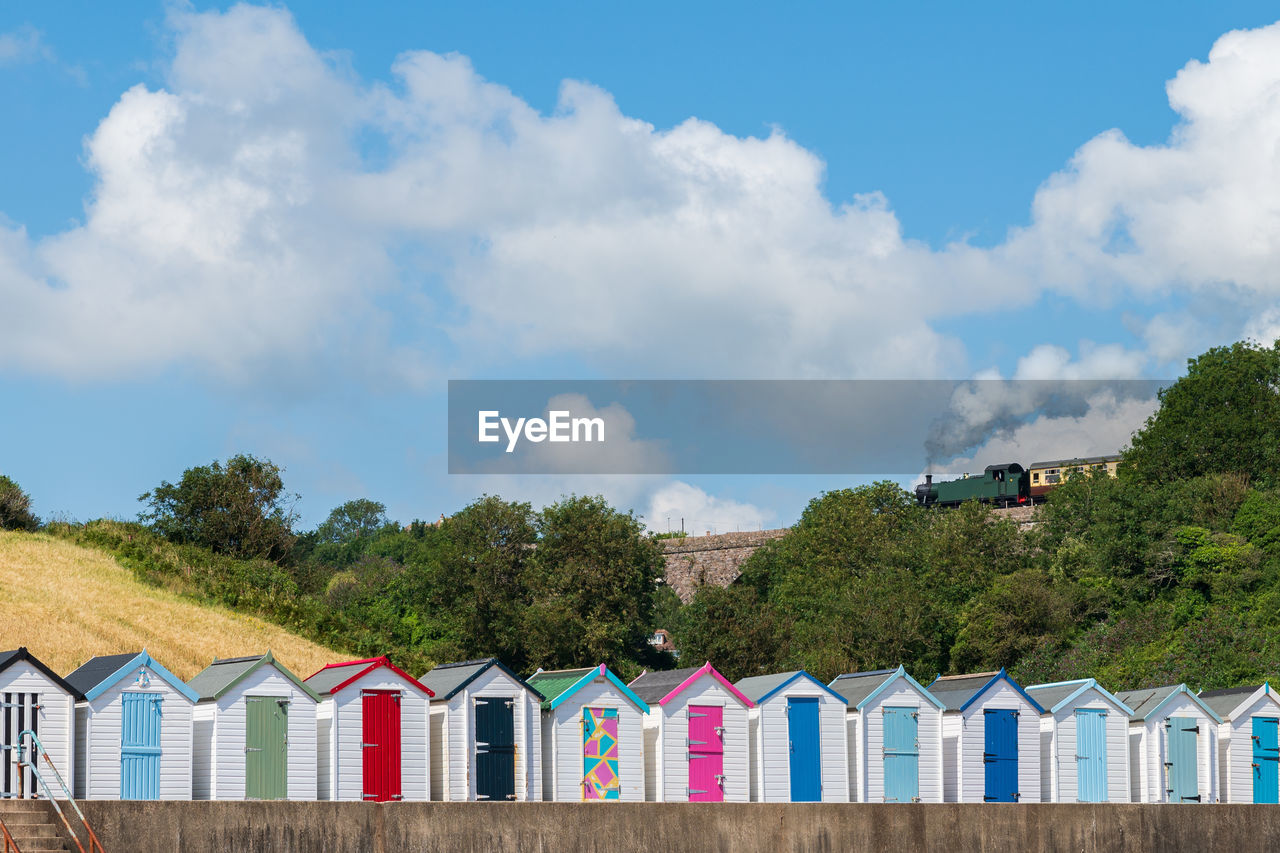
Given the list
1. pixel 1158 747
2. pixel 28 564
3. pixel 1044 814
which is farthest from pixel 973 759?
pixel 28 564

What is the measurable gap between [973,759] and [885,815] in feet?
11.9

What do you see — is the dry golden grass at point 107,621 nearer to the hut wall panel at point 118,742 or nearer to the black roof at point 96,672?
the black roof at point 96,672

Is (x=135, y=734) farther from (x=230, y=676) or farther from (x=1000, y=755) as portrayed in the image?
(x=1000, y=755)

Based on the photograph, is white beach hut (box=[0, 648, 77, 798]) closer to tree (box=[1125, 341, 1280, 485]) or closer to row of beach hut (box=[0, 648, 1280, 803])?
row of beach hut (box=[0, 648, 1280, 803])

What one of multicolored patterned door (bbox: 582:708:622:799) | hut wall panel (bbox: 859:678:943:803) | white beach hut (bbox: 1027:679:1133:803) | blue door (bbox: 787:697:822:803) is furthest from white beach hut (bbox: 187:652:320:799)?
white beach hut (bbox: 1027:679:1133:803)

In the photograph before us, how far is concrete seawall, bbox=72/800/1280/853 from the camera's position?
71.7 feet

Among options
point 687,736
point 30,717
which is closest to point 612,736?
point 687,736

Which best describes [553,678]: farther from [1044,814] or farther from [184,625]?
[184,625]

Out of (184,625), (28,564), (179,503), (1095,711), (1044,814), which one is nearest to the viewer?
(1044,814)

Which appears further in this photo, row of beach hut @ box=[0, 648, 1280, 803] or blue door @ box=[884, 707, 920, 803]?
blue door @ box=[884, 707, 920, 803]

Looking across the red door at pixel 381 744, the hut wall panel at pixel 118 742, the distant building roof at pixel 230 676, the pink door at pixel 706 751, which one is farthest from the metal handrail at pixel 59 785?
the pink door at pixel 706 751

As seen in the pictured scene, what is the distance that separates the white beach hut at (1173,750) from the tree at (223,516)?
50.1 metres

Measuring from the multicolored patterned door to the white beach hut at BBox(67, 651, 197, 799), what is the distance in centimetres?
714

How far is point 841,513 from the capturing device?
84.8 m
